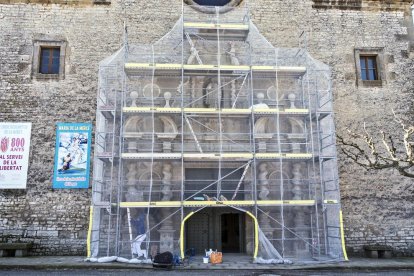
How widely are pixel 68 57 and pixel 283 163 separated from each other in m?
6.78

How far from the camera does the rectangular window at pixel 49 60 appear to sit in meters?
11.3

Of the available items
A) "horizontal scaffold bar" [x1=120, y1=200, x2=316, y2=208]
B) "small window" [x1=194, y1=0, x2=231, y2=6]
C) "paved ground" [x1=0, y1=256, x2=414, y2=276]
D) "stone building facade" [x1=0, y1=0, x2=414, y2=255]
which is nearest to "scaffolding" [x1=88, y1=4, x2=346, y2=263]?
"horizontal scaffold bar" [x1=120, y1=200, x2=316, y2=208]

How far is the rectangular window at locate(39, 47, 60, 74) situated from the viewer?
443 inches

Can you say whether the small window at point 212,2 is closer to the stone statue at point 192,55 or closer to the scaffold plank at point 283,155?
the stone statue at point 192,55

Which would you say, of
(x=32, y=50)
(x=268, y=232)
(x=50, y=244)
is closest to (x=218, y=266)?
(x=268, y=232)

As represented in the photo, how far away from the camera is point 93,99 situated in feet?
35.8

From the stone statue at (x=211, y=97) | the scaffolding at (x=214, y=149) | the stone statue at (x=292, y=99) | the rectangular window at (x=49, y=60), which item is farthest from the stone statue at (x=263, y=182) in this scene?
the rectangular window at (x=49, y=60)

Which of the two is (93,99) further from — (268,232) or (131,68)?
(268,232)

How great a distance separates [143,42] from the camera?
11.3m

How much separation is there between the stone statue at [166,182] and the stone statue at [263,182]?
2.27 meters

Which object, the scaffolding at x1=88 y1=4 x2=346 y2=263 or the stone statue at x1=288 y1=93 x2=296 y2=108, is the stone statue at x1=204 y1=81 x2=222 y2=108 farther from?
the stone statue at x1=288 y1=93 x2=296 y2=108

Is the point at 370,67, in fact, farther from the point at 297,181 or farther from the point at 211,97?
the point at 211,97

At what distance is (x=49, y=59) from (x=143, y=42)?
2.78 m

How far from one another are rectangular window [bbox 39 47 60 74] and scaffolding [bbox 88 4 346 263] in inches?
75.2
